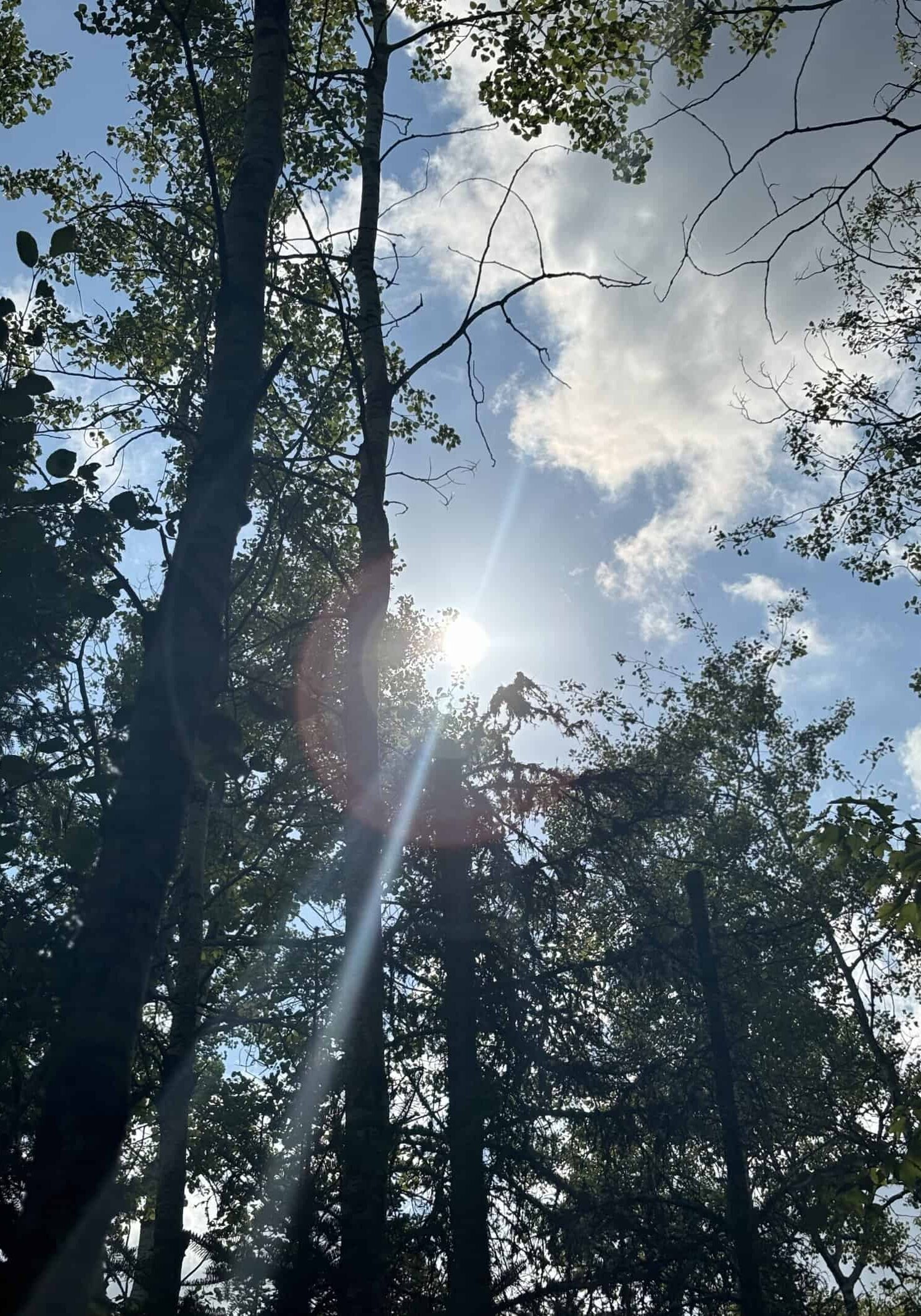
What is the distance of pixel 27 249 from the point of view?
11.9ft

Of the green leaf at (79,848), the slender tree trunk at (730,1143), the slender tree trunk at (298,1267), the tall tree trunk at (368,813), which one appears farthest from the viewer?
the slender tree trunk at (730,1143)

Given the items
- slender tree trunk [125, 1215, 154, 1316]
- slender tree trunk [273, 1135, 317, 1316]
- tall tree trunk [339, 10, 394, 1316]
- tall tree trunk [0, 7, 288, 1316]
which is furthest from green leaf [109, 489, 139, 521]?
slender tree trunk [273, 1135, 317, 1316]

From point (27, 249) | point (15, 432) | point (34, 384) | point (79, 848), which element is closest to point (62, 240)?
point (27, 249)

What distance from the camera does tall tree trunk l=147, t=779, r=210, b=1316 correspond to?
6.90 m

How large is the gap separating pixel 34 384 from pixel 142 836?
229cm

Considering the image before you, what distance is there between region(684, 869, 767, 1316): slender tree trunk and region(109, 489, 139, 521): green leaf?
8627mm

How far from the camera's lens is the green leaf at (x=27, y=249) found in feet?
11.8

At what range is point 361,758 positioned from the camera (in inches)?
A: 258

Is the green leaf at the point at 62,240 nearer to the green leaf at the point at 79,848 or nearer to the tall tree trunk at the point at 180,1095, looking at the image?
the green leaf at the point at 79,848

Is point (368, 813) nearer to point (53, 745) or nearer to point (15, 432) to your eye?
point (53, 745)

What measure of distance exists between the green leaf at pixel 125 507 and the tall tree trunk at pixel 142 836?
2.76 feet

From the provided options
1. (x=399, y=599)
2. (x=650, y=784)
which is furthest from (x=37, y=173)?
(x=650, y=784)

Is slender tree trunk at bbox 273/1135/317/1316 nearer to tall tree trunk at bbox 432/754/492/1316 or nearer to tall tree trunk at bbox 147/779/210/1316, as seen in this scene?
tall tree trunk at bbox 147/779/210/1316

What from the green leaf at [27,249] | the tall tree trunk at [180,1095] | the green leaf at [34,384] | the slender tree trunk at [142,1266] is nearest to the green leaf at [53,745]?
the green leaf at [34,384]
